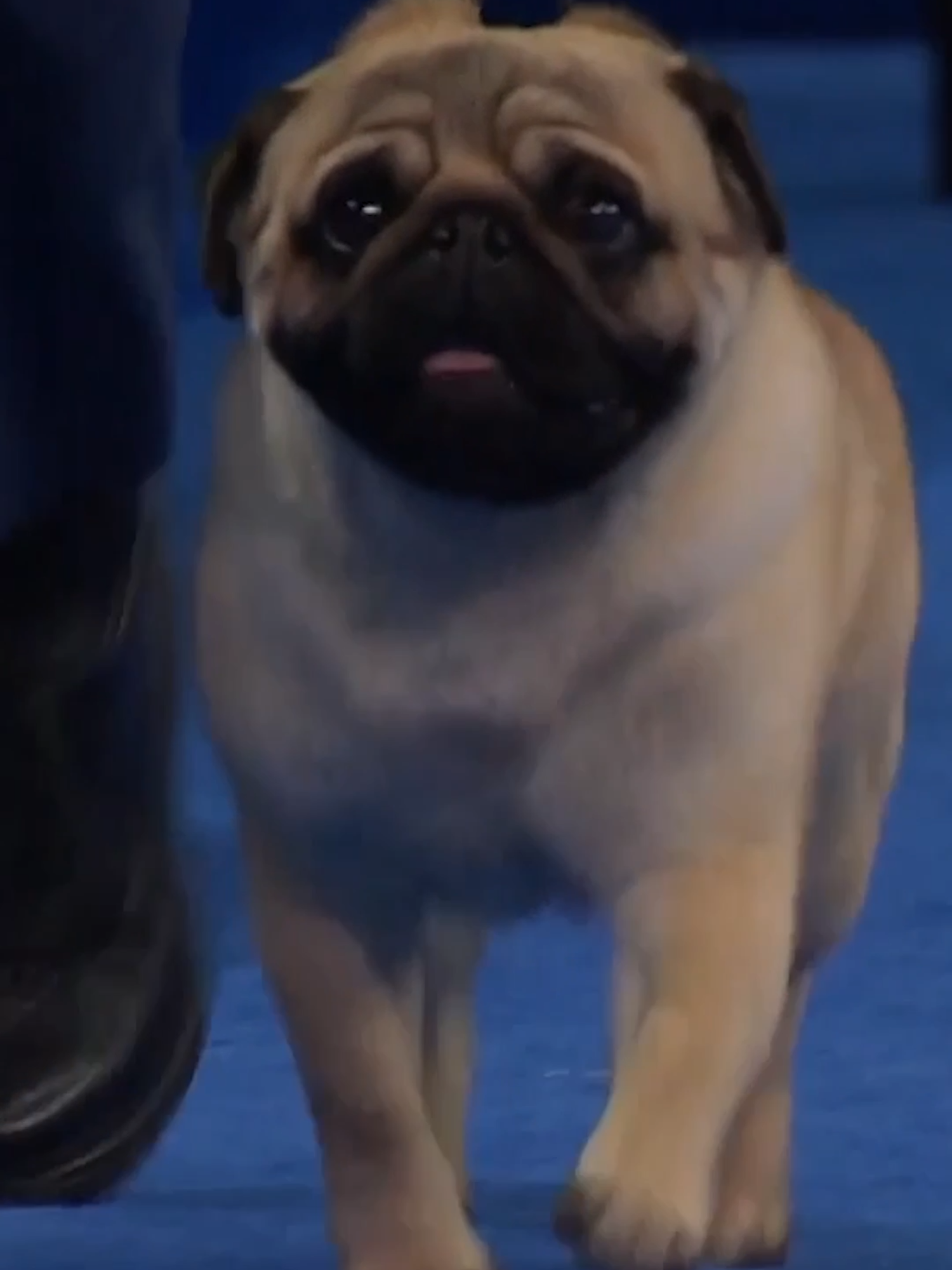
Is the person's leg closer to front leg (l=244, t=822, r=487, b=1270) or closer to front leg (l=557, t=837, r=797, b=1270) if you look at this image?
front leg (l=244, t=822, r=487, b=1270)

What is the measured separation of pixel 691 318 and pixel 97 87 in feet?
0.83

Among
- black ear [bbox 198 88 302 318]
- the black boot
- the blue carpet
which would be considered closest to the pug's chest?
black ear [bbox 198 88 302 318]

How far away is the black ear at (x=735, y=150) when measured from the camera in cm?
101

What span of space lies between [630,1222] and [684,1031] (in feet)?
0.24

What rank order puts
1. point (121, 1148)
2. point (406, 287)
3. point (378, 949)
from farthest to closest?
point (121, 1148)
point (378, 949)
point (406, 287)

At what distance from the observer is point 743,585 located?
103cm

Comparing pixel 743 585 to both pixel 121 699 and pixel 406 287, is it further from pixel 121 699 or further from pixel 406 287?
pixel 121 699

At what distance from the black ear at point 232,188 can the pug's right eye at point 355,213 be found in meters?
0.04

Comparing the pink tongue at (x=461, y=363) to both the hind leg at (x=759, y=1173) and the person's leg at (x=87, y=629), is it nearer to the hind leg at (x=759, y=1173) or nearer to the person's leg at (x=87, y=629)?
the person's leg at (x=87, y=629)

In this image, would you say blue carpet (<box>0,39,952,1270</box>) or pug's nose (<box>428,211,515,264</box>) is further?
blue carpet (<box>0,39,952,1270</box>)

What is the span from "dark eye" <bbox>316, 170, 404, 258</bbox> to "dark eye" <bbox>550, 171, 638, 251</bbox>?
54 millimetres

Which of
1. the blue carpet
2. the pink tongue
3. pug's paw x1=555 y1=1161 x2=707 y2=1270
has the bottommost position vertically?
the blue carpet

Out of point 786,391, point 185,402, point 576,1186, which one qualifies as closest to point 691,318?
point 786,391

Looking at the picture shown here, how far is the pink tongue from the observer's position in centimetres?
98
